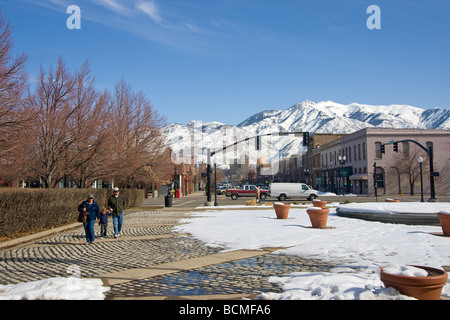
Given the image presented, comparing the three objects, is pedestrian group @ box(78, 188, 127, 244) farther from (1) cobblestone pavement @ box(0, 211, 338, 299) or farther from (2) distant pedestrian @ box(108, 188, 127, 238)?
(1) cobblestone pavement @ box(0, 211, 338, 299)

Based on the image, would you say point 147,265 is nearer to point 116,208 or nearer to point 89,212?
point 89,212

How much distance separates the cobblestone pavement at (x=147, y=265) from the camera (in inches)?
278

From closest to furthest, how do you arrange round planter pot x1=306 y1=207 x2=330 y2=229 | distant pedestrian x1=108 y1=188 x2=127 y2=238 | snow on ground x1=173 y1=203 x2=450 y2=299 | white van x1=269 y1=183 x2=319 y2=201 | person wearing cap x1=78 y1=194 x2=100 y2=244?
snow on ground x1=173 y1=203 x2=450 y2=299 < person wearing cap x1=78 y1=194 x2=100 y2=244 < distant pedestrian x1=108 y1=188 x2=127 y2=238 < round planter pot x1=306 y1=207 x2=330 y2=229 < white van x1=269 y1=183 x2=319 y2=201

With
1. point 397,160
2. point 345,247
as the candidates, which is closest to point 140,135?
point 345,247

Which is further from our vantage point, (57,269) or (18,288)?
(57,269)

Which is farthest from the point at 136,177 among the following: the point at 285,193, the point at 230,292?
the point at 230,292

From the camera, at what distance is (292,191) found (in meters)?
45.9

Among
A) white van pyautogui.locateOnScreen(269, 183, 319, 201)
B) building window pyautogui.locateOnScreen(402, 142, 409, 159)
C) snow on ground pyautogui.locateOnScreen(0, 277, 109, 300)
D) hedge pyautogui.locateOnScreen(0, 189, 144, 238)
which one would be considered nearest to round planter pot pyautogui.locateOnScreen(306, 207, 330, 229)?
snow on ground pyautogui.locateOnScreen(0, 277, 109, 300)

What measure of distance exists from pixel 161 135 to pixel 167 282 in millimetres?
31640

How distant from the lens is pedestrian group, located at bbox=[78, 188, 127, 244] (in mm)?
13305

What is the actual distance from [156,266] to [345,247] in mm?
5137
